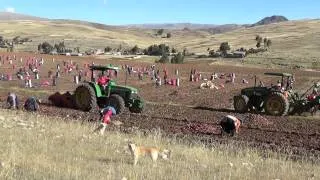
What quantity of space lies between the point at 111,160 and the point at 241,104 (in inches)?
620

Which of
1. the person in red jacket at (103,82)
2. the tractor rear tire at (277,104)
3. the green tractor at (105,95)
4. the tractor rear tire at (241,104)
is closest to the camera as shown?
the green tractor at (105,95)

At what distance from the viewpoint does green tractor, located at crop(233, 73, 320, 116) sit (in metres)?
25.0

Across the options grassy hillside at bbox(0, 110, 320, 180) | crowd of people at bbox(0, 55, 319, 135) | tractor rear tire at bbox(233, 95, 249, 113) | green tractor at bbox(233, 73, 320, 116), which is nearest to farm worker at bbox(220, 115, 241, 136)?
grassy hillside at bbox(0, 110, 320, 180)

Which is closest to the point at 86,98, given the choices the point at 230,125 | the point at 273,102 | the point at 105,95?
the point at 105,95

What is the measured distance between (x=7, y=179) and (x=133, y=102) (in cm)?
1582

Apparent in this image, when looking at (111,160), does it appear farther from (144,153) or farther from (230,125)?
(230,125)

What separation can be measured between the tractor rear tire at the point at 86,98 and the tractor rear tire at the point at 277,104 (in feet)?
23.6

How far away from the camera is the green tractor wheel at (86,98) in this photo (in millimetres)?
23984

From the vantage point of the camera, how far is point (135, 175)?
382 inches

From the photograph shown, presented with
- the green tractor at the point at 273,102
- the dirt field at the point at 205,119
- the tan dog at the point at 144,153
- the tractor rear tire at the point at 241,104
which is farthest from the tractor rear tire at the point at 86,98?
the tan dog at the point at 144,153

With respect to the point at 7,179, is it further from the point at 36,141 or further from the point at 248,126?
the point at 248,126

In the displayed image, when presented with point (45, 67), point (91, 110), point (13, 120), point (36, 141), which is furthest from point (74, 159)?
point (45, 67)

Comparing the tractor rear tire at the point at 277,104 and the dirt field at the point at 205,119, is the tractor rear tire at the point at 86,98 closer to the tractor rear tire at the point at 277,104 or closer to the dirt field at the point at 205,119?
the dirt field at the point at 205,119

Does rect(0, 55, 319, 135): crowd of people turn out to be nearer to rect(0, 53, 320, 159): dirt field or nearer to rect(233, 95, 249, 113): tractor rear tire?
rect(0, 53, 320, 159): dirt field
